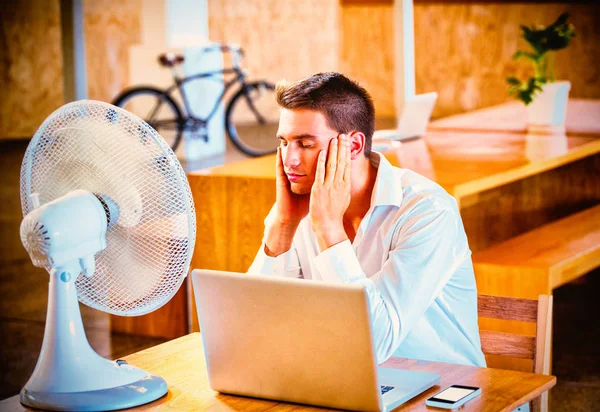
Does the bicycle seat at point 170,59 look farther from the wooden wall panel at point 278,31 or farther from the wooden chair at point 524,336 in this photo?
the wooden chair at point 524,336

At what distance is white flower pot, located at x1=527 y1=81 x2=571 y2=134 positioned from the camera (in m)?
5.17

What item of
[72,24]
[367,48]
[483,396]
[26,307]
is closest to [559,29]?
[26,307]

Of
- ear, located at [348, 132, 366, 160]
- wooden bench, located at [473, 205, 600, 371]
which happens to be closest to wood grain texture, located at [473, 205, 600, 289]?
wooden bench, located at [473, 205, 600, 371]

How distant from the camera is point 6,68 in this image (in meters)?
11.2

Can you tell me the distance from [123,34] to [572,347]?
28.5ft

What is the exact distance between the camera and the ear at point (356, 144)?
226cm

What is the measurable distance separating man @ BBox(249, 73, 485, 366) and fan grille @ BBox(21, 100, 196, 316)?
16.0 inches

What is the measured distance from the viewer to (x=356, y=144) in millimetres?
2283

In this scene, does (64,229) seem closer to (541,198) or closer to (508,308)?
(508,308)

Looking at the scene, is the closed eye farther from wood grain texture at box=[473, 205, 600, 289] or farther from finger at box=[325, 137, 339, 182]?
wood grain texture at box=[473, 205, 600, 289]

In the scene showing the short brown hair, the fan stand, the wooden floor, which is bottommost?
the wooden floor

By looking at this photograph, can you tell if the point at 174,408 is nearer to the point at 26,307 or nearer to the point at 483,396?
the point at 483,396

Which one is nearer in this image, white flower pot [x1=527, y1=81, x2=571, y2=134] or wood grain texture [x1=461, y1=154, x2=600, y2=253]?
white flower pot [x1=527, y1=81, x2=571, y2=134]

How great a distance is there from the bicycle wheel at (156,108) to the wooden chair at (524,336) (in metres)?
6.27
